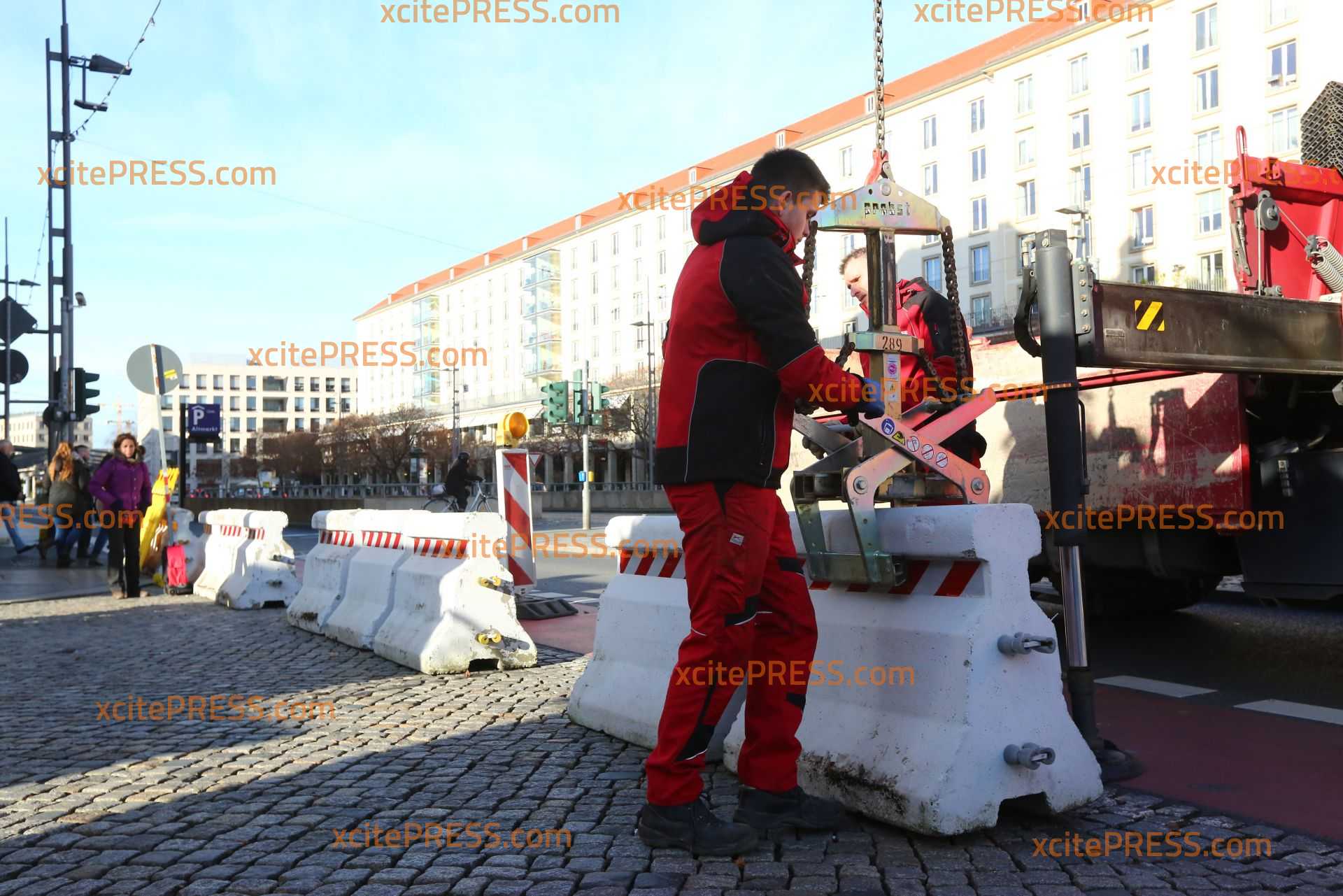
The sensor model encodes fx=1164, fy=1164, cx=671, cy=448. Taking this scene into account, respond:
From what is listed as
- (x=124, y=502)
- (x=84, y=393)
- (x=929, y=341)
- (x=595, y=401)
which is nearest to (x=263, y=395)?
(x=595, y=401)

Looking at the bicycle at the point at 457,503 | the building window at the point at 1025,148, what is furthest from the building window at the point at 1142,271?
the bicycle at the point at 457,503

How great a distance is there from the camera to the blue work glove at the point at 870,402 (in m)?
3.71

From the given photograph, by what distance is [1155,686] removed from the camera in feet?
20.2

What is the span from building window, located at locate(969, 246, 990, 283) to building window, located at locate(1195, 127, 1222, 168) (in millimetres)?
11041

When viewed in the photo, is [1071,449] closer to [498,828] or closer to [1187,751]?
[1187,751]

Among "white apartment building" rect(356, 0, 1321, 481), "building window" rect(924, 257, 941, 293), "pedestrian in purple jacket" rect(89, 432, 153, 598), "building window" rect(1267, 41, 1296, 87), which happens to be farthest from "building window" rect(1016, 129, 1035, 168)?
"pedestrian in purple jacket" rect(89, 432, 153, 598)

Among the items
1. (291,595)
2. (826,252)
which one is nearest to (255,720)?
(291,595)

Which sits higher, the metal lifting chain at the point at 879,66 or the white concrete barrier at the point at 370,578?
the metal lifting chain at the point at 879,66

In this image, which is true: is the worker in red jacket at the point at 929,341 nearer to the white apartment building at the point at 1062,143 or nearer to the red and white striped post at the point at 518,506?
the red and white striped post at the point at 518,506

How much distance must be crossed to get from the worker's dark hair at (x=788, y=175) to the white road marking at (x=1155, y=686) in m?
3.66

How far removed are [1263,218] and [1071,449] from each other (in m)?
2.88

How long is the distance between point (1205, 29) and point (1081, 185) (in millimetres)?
8240

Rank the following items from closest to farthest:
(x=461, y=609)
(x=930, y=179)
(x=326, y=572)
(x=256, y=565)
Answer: (x=461, y=609) < (x=326, y=572) < (x=256, y=565) < (x=930, y=179)

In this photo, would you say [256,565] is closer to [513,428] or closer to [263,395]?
[513,428]
